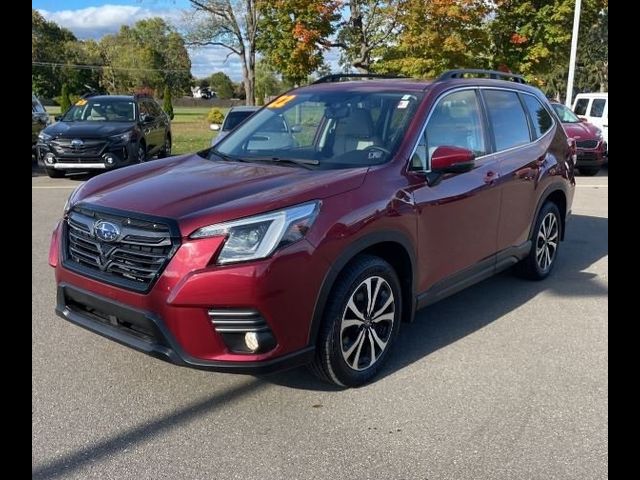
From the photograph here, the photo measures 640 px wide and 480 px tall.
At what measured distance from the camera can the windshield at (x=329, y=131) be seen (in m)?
3.86

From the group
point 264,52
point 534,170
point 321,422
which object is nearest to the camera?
point 321,422

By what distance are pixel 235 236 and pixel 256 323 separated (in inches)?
17.4

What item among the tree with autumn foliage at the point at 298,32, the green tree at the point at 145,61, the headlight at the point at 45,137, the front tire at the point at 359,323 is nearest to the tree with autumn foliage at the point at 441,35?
the tree with autumn foliage at the point at 298,32

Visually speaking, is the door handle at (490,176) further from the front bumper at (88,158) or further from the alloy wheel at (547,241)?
the front bumper at (88,158)

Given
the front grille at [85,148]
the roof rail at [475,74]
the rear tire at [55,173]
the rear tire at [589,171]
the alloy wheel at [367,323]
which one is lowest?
the alloy wheel at [367,323]

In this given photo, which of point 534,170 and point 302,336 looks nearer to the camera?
point 302,336

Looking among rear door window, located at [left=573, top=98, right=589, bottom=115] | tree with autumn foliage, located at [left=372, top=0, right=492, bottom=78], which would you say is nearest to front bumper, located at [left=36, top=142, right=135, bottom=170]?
tree with autumn foliage, located at [left=372, top=0, right=492, bottom=78]

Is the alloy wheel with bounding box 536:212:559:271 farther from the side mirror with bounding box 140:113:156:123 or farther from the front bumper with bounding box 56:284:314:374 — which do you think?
the side mirror with bounding box 140:113:156:123

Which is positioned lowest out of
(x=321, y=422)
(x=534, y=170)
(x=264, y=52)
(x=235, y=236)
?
(x=321, y=422)

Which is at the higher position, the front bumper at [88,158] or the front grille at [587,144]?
the front grille at [587,144]

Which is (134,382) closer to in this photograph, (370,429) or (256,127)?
(370,429)

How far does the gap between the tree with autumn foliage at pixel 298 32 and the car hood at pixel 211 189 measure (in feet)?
66.6

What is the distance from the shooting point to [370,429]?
3.13m

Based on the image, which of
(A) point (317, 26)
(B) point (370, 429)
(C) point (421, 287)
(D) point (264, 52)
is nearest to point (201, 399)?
(B) point (370, 429)
